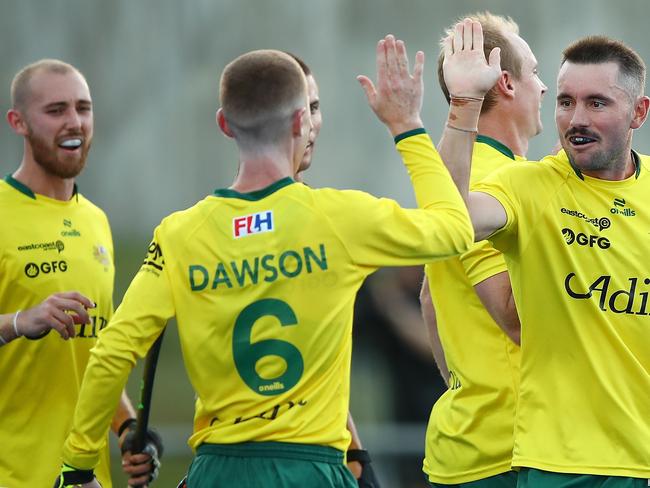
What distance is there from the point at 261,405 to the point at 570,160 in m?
1.43

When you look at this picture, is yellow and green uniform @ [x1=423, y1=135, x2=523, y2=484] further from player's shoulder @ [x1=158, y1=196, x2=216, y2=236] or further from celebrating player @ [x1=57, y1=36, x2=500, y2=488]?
player's shoulder @ [x1=158, y1=196, x2=216, y2=236]

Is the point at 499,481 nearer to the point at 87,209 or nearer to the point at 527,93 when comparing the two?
the point at 527,93

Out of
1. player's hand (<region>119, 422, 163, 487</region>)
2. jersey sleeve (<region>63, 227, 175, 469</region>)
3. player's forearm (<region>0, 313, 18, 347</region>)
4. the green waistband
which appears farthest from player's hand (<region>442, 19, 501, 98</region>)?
player's forearm (<region>0, 313, 18, 347</region>)

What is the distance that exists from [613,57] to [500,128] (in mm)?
736

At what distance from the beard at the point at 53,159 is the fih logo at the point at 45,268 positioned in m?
0.47

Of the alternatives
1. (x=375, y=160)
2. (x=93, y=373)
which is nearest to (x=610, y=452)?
(x=93, y=373)

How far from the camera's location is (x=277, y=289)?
4039 millimetres

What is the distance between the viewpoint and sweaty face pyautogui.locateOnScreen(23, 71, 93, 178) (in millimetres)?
6004

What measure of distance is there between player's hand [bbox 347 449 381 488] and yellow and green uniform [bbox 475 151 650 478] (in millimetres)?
1410

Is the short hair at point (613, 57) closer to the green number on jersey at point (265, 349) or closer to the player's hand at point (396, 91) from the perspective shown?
the player's hand at point (396, 91)

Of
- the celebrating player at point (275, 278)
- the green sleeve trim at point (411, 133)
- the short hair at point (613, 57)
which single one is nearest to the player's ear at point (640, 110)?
the short hair at point (613, 57)

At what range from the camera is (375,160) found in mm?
10289

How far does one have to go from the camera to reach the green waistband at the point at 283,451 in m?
4.05

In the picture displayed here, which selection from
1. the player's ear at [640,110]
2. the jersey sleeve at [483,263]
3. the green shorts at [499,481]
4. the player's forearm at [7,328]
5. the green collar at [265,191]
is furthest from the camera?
the player's forearm at [7,328]
